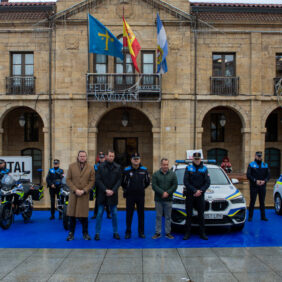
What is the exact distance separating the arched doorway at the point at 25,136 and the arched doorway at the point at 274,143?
14.8 metres

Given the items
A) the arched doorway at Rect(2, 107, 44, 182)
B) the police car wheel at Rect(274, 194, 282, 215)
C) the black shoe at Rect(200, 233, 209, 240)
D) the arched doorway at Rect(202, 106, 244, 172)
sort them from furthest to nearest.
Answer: the arched doorway at Rect(202, 106, 244, 172) → the arched doorway at Rect(2, 107, 44, 182) → the police car wheel at Rect(274, 194, 282, 215) → the black shoe at Rect(200, 233, 209, 240)

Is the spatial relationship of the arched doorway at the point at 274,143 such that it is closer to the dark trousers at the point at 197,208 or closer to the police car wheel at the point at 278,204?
the police car wheel at the point at 278,204

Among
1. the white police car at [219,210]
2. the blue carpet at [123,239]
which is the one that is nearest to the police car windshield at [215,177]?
the white police car at [219,210]

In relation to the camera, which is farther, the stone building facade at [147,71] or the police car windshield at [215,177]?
the stone building facade at [147,71]

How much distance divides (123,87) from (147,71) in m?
1.68

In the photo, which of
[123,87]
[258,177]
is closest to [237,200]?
[258,177]

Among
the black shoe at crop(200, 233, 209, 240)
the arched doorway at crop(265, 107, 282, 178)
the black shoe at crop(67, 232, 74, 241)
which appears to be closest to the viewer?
the black shoe at crop(67, 232, 74, 241)

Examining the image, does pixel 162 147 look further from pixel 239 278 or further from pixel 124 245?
pixel 239 278

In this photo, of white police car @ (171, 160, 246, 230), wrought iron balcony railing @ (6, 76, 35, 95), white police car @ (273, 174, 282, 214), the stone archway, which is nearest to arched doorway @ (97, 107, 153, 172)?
the stone archway

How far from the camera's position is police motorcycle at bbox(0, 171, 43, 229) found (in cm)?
878

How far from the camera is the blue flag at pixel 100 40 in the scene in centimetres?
1645

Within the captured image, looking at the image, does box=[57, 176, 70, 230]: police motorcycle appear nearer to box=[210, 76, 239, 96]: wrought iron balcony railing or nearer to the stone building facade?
the stone building facade

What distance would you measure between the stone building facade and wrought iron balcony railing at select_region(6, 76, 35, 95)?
56 millimetres

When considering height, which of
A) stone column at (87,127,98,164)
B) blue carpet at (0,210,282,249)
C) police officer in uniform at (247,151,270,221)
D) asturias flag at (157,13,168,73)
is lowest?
blue carpet at (0,210,282,249)
